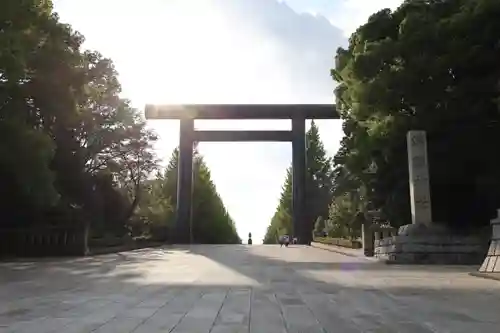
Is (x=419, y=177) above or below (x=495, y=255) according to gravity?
above

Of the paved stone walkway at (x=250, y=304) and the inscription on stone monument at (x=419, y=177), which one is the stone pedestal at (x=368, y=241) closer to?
the inscription on stone monument at (x=419, y=177)

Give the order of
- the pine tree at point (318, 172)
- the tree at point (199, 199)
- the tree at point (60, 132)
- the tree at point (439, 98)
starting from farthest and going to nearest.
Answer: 1. the pine tree at point (318, 172)
2. the tree at point (199, 199)
3. the tree at point (60, 132)
4. the tree at point (439, 98)

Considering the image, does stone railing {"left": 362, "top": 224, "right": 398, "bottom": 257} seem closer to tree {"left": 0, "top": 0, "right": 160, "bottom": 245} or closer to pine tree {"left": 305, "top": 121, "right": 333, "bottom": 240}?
tree {"left": 0, "top": 0, "right": 160, "bottom": 245}

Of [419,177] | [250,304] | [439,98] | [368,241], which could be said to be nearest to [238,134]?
[368,241]

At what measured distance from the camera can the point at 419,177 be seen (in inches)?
613

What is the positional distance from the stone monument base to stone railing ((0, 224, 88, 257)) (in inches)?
455

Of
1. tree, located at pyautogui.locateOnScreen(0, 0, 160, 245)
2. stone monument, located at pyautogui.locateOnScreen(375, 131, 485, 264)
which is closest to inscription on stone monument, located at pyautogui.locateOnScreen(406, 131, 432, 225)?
stone monument, located at pyautogui.locateOnScreen(375, 131, 485, 264)

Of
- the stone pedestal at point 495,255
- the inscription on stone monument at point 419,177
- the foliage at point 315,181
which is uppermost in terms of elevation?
the foliage at point 315,181

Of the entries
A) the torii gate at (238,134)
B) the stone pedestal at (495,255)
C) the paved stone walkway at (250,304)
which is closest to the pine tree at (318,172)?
the torii gate at (238,134)

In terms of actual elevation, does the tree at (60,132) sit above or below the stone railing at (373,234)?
above

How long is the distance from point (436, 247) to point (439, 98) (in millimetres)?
4069

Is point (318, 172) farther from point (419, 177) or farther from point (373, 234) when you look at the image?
point (419, 177)

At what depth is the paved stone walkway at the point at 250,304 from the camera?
17.4 feet

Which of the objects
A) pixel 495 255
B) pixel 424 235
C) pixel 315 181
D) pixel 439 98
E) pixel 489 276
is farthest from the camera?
pixel 315 181
